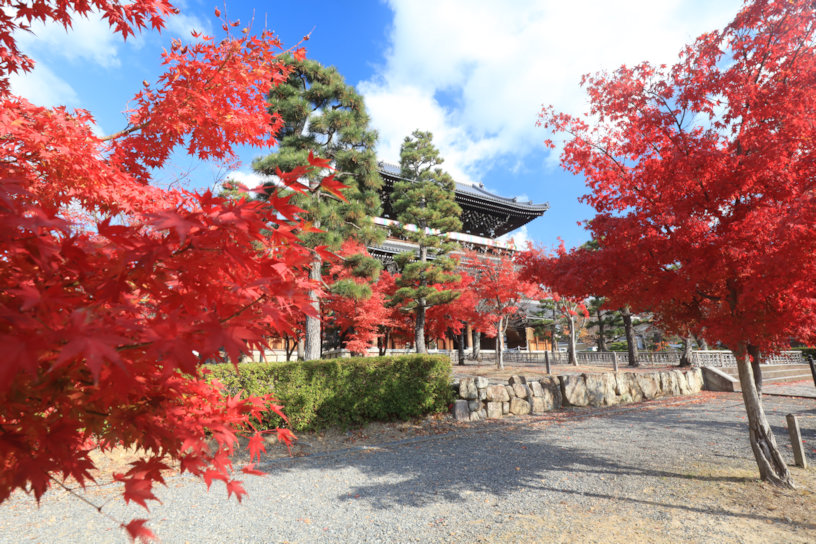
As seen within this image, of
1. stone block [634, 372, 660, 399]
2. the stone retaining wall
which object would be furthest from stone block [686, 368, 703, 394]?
stone block [634, 372, 660, 399]

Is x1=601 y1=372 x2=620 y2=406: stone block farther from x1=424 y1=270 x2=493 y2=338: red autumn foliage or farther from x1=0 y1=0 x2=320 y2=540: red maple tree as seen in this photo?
x1=0 y1=0 x2=320 y2=540: red maple tree

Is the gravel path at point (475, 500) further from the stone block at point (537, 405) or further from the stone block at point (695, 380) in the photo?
the stone block at point (695, 380)

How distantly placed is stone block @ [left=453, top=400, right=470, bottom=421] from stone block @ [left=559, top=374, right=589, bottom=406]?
10.4 feet

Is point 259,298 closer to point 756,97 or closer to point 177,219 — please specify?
point 177,219

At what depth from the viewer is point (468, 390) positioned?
8820mm

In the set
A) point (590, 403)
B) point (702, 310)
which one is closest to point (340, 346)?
point (590, 403)

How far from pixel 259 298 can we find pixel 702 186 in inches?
200

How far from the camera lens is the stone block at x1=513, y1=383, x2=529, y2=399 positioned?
9367mm

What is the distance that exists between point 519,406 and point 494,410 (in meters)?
0.78

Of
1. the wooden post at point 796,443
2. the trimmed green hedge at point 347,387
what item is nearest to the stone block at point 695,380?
the wooden post at point 796,443

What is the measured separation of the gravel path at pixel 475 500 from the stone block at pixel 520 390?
2598 millimetres

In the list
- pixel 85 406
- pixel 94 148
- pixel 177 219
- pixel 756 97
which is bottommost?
pixel 85 406

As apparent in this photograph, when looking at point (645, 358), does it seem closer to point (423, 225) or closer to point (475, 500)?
point (423, 225)

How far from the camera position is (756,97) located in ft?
14.4
